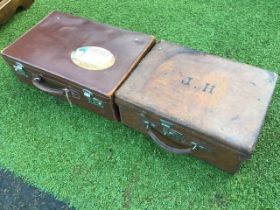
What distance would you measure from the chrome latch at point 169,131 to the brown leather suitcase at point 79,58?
204 millimetres

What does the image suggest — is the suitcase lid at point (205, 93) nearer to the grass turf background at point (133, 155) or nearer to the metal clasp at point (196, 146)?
the metal clasp at point (196, 146)

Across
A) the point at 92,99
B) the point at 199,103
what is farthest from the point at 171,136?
the point at 92,99

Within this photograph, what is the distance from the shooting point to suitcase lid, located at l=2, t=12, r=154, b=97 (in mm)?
1062

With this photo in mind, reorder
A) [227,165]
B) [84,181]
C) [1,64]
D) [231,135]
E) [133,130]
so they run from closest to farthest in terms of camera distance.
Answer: [231,135]
[227,165]
[84,181]
[133,130]
[1,64]

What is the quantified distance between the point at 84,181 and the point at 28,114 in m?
0.42

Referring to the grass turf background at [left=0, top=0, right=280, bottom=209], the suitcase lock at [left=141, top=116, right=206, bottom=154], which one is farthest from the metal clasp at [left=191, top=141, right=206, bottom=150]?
the grass turf background at [left=0, top=0, right=280, bottom=209]

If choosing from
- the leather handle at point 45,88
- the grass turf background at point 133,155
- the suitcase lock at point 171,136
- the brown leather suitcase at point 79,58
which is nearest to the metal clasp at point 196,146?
the suitcase lock at point 171,136

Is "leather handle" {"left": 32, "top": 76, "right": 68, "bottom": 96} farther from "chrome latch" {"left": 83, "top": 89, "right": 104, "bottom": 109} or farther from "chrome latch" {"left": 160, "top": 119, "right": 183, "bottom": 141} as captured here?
"chrome latch" {"left": 160, "top": 119, "right": 183, "bottom": 141}

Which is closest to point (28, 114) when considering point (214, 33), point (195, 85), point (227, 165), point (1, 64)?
point (1, 64)

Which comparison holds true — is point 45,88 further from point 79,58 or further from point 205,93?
point 205,93

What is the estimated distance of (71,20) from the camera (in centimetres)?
127

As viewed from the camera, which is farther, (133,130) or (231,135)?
(133,130)

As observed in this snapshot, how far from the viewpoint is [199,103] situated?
37.9 inches

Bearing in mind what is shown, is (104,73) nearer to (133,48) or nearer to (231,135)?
(133,48)
